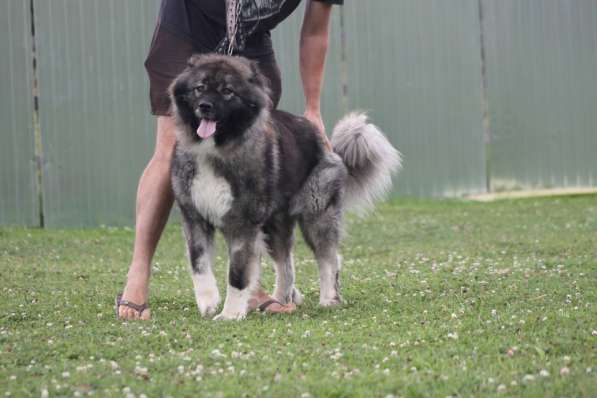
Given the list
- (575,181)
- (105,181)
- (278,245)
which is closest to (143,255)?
(278,245)

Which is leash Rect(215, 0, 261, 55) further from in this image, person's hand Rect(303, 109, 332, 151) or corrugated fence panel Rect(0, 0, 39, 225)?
corrugated fence panel Rect(0, 0, 39, 225)

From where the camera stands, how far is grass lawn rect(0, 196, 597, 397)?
11.3 feet

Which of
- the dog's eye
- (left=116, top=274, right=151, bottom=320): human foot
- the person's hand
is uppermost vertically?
the dog's eye

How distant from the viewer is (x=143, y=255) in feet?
17.4

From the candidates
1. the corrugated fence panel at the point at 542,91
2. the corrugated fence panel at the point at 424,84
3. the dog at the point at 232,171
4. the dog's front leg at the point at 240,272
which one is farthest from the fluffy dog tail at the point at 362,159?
the corrugated fence panel at the point at 542,91

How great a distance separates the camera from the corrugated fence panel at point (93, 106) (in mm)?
10383

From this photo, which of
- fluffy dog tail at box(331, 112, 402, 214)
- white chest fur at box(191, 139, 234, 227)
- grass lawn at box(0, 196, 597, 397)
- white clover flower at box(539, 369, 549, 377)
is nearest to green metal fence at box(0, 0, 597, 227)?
grass lawn at box(0, 196, 597, 397)

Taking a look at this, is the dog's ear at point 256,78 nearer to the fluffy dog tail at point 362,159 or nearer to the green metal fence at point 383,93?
the fluffy dog tail at point 362,159

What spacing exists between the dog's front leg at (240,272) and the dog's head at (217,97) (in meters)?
0.51

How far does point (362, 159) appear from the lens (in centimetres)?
577

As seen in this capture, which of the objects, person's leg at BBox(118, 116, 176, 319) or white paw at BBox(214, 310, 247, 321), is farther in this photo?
person's leg at BBox(118, 116, 176, 319)

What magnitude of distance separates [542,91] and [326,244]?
8769 millimetres

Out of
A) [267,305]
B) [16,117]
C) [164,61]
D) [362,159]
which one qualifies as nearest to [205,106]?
[164,61]

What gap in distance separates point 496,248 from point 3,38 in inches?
213
